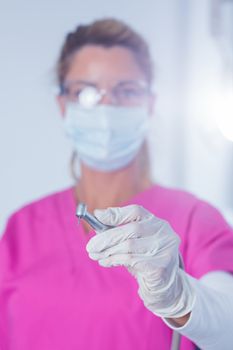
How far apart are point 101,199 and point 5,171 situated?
21 centimetres

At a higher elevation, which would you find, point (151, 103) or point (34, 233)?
point (151, 103)

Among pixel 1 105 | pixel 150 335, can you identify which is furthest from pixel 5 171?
pixel 150 335

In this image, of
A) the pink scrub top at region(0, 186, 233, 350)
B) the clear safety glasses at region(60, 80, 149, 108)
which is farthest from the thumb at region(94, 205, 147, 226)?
the clear safety glasses at region(60, 80, 149, 108)

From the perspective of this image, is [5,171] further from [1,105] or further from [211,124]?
[211,124]

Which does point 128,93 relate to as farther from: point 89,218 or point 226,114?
point 89,218

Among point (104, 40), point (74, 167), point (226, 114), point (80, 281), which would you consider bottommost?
point (80, 281)

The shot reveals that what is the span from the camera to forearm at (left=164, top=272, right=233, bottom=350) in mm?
580

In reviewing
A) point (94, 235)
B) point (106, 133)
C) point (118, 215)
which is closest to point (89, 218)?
point (118, 215)

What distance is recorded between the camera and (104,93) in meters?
0.83

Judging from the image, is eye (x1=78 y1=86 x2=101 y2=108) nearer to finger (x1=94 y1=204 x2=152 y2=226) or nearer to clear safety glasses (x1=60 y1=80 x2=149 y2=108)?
clear safety glasses (x1=60 y1=80 x2=149 y2=108)

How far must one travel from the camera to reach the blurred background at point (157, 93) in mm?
857

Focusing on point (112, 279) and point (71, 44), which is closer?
point (112, 279)

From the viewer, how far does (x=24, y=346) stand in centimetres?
79

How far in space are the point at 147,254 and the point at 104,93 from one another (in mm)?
392
